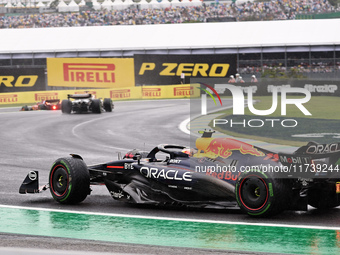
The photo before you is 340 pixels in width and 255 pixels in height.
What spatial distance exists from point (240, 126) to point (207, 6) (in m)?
65.8

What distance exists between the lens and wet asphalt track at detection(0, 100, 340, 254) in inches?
278

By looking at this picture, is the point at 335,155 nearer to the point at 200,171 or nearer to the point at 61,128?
→ the point at 200,171

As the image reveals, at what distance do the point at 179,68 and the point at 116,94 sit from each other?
5854 millimetres

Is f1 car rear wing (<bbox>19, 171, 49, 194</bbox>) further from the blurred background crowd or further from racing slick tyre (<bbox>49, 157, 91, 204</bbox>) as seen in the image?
the blurred background crowd

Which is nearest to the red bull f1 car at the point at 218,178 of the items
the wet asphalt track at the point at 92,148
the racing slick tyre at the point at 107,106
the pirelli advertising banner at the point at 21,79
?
the wet asphalt track at the point at 92,148

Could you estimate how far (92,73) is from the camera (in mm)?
45562

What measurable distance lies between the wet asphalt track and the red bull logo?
818mm

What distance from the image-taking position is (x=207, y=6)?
236 feet

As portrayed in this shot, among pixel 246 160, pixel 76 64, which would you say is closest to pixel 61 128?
pixel 246 160

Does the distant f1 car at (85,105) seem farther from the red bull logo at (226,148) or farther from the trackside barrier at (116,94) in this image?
the red bull logo at (226,148)

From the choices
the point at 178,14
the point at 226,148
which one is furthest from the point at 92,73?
the point at 226,148

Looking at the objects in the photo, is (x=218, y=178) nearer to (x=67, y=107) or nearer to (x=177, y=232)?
(x=177, y=232)

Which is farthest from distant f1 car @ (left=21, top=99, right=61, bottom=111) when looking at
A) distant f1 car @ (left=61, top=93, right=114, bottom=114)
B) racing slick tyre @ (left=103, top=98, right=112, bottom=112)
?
racing slick tyre @ (left=103, top=98, right=112, bottom=112)

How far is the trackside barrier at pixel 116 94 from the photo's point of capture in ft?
140
